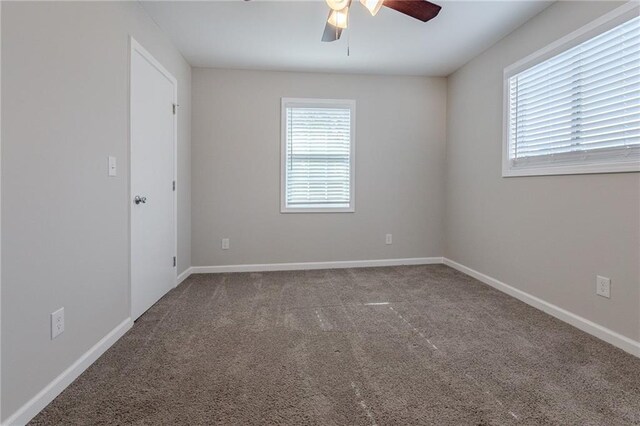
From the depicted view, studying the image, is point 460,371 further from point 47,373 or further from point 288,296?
point 47,373

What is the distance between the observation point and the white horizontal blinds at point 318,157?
398cm

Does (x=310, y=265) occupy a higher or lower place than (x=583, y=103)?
lower

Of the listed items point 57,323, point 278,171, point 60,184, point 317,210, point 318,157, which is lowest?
→ point 57,323

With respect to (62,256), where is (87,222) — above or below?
above

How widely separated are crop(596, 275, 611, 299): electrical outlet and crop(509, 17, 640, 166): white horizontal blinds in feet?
2.65

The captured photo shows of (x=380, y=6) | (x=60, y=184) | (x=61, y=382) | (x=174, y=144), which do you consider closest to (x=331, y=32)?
(x=380, y=6)

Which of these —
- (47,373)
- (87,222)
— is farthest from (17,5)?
(47,373)

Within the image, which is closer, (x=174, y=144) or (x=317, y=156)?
(x=174, y=144)

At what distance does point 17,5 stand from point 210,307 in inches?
86.8

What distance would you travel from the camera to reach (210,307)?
2732 mm

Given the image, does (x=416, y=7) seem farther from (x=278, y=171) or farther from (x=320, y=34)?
(x=278, y=171)

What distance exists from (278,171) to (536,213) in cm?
270

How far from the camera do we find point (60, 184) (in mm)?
1597

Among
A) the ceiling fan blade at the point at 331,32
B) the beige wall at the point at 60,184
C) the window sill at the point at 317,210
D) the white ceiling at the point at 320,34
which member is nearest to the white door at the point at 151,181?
the beige wall at the point at 60,184
